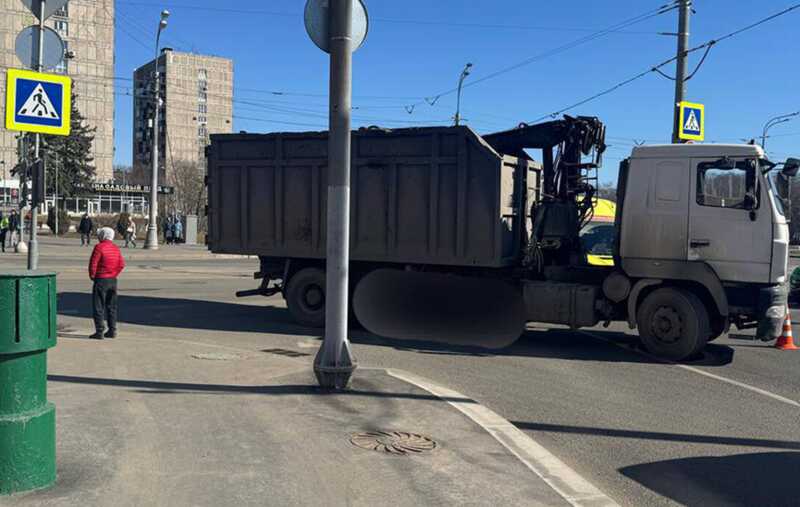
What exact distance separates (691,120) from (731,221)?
28.8 ft

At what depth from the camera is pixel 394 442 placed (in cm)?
555

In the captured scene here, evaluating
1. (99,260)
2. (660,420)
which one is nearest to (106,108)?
(99,260)

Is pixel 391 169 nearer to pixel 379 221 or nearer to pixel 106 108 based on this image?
pixel 379 221

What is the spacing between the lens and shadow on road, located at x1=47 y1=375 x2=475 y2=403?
22.9 feet

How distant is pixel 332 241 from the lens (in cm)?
706

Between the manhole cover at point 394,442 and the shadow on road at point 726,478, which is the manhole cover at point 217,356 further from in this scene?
the shadow on road at point 726,478

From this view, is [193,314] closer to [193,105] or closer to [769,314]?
[769,314]

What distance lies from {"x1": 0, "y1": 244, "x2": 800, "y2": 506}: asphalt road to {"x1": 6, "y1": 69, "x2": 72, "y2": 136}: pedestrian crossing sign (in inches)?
161

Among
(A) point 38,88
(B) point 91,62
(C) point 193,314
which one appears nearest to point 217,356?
(A) point 38,88

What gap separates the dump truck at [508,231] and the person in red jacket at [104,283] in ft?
8.61

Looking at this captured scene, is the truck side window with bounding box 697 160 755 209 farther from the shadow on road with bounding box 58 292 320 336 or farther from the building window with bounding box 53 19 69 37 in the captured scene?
the building window with bounding box 53 19 69 37

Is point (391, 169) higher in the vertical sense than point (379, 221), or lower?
higher

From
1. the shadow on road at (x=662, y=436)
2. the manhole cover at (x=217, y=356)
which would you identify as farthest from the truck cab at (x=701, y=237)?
the manhole cover at (x=217, y=356)

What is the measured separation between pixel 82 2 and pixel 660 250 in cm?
9253
